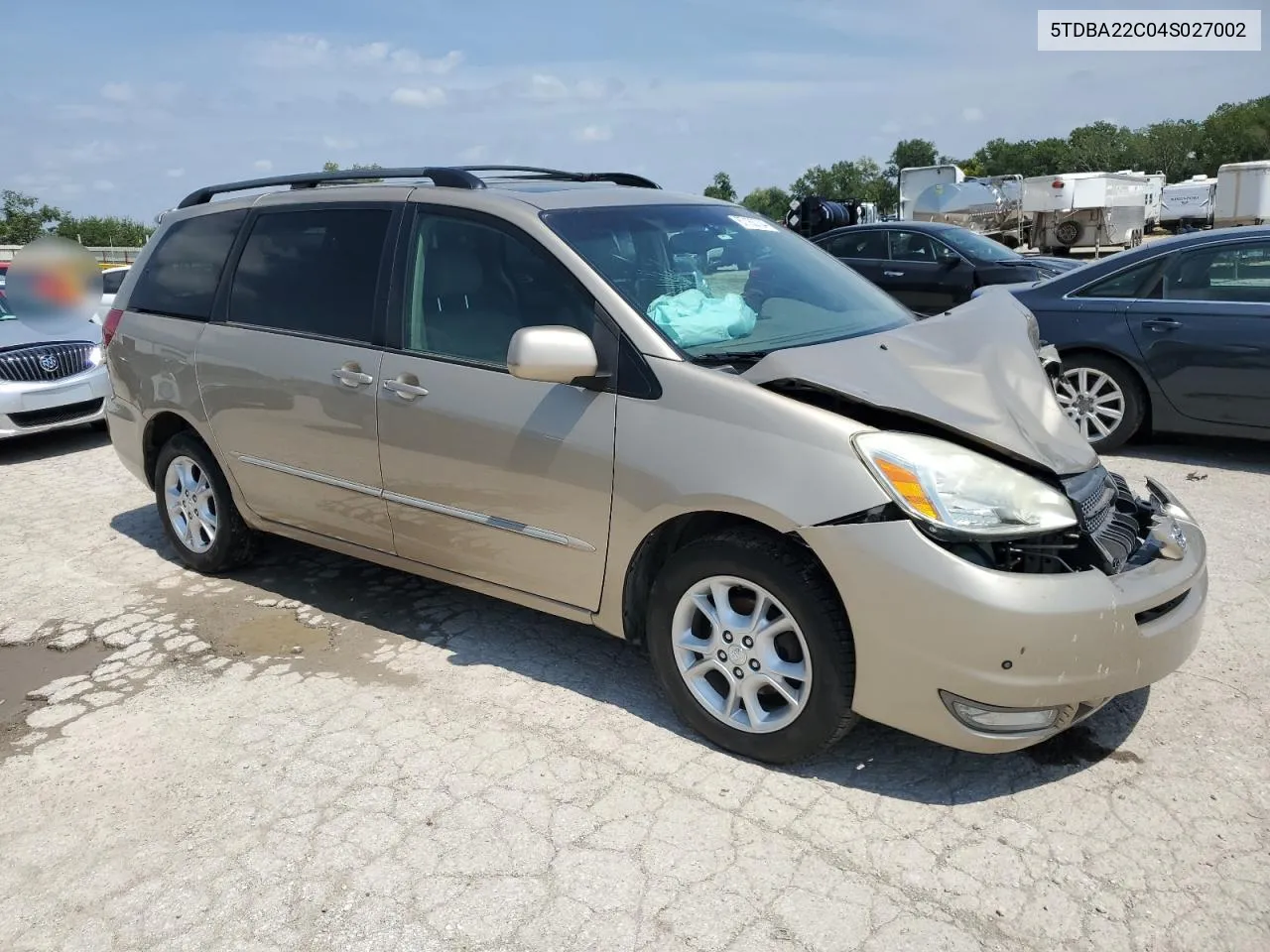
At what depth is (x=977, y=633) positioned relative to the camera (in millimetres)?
2684

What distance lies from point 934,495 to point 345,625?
2.73 m

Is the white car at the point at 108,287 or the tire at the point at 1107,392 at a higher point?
the white car at the point at 108,287

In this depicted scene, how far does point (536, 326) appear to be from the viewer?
11.4ft

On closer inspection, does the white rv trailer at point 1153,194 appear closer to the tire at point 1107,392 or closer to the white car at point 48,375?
the tire at point 1107,392

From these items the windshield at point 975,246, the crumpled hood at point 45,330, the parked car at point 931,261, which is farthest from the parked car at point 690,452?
the windshield at point 975,246

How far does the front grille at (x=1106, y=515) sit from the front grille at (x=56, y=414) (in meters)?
7.83

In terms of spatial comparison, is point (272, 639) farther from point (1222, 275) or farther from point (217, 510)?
point (1222, 275)

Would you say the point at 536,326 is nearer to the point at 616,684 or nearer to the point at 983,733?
the point at 616,684

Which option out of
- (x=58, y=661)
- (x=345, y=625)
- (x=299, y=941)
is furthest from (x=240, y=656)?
(x=299, y=941)

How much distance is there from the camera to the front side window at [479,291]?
3508 millimetres

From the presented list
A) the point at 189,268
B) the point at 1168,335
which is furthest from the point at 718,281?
the point at 1168,335

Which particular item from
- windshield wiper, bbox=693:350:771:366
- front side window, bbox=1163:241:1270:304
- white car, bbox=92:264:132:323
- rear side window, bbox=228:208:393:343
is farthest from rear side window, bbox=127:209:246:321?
front side window, bbox=1163:241:1270:304

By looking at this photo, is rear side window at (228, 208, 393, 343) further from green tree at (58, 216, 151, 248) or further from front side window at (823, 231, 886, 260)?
green tree at (58, 216, 151, 248)

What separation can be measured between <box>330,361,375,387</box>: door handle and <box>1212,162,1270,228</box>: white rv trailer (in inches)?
1173
